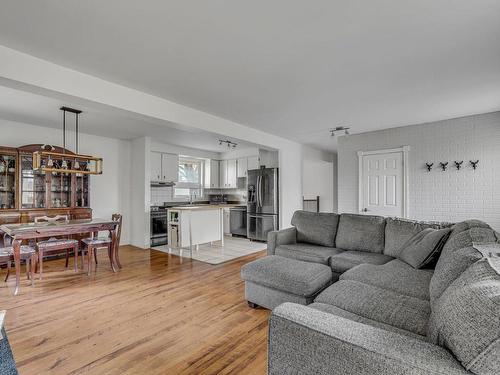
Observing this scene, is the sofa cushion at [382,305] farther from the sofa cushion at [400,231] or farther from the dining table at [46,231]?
the dining table at [46,231]

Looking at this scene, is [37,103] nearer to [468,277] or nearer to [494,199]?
[468,277]

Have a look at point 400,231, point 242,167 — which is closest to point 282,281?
point 400,231

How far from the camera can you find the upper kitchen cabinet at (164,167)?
6.27 meters

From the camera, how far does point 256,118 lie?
4469 millimetres

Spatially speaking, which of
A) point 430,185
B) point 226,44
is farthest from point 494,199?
point 226,44

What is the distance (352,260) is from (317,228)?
32.8 inches

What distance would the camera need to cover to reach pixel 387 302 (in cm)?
170

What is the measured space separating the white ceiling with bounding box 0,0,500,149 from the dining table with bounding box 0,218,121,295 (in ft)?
6.83

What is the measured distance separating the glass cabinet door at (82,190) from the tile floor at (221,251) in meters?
1.64

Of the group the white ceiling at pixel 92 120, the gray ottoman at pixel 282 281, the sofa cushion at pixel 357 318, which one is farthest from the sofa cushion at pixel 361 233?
the white ceiling at pixel 92 120

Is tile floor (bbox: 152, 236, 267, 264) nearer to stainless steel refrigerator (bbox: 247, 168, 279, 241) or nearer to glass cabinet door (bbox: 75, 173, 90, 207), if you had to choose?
stainless steel refrigerator (bbox: 247, 168, 279, 241)

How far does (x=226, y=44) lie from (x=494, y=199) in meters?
4.65

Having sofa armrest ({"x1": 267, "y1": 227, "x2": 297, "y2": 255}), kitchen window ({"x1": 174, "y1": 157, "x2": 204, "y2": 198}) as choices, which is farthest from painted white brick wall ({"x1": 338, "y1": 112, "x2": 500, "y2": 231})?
kitchen window ({"x1": 174, "y1": 157, "x2": 204, "y2": 198})

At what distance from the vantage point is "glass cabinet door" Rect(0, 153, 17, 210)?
14.6 ft
